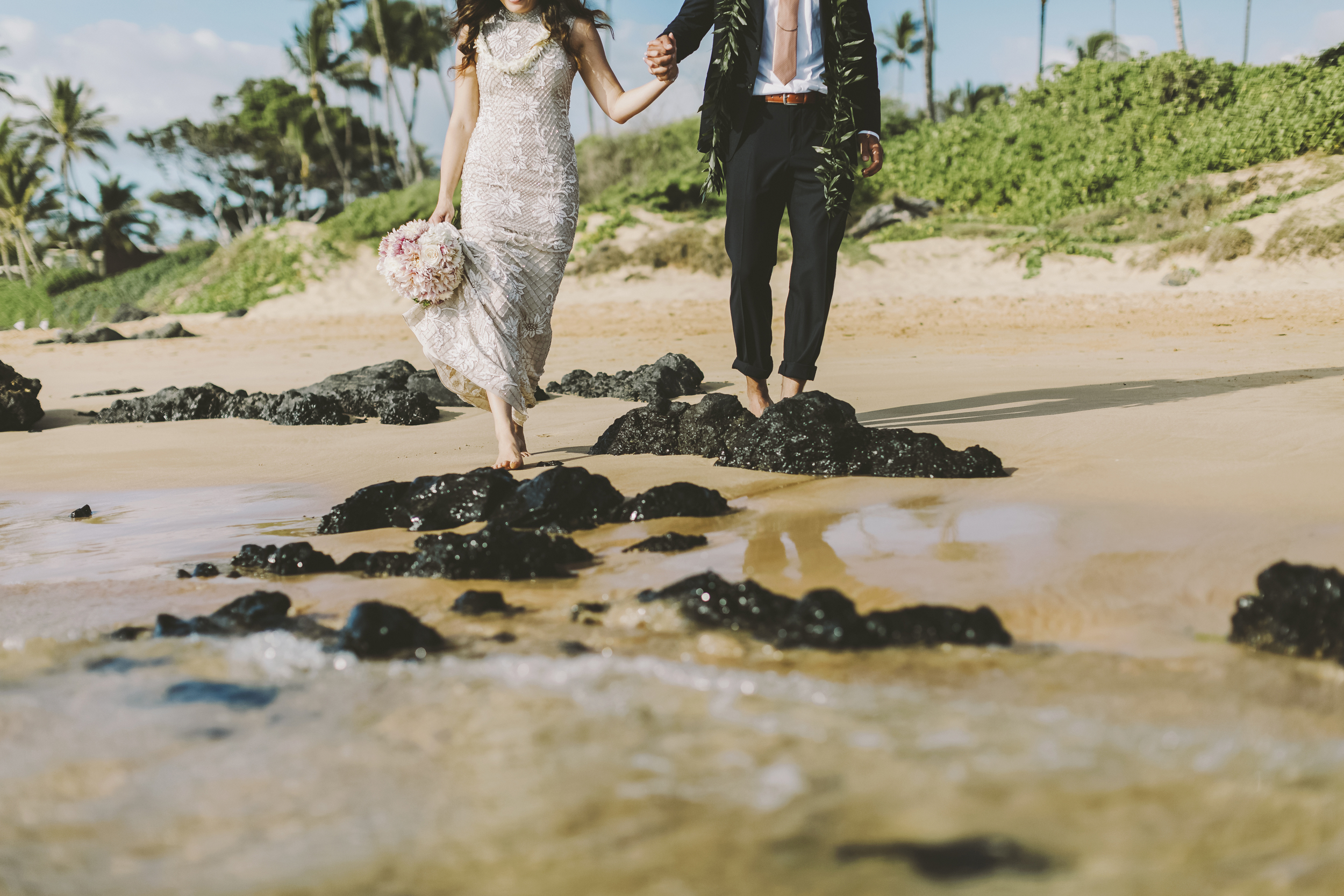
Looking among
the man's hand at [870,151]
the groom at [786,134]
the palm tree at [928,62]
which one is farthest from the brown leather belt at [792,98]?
the palm tree at [928,62]

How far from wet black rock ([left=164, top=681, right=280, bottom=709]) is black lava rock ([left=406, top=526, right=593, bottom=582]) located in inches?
25.8

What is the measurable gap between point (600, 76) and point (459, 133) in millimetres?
618

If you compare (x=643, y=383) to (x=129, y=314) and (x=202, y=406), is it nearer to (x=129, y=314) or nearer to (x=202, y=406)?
(x=202, y=406)

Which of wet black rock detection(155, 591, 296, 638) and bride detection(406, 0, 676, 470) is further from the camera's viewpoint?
bride detection(406, 0, 676, 470)

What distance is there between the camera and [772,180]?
4176 mm

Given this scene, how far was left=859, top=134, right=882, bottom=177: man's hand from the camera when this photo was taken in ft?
13.5

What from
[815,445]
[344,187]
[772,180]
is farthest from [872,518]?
[344,187]

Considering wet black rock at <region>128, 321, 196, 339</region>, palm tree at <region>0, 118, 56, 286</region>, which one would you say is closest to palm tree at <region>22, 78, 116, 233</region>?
palm tree at <region>0, 118, 56, 286</region>

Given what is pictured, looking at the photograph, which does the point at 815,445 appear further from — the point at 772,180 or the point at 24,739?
the point at 24,739

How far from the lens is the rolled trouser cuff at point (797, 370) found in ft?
13.7

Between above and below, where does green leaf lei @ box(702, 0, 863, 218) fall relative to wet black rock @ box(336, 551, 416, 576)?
above

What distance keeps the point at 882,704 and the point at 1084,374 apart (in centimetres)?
470

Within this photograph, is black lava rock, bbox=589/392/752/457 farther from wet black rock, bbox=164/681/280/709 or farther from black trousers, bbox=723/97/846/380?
wet black rock, bbox=164/681/280/709

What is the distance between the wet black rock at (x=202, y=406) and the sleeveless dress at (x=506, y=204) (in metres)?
1.92
